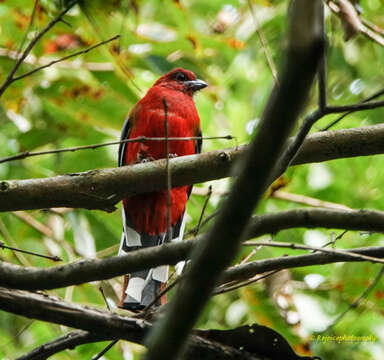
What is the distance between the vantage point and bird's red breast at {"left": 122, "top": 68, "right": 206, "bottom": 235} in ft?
15.9

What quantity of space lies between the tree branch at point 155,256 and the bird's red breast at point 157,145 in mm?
2213

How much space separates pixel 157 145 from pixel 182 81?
1414 millimetres

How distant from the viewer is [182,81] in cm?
609

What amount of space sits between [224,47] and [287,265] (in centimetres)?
386

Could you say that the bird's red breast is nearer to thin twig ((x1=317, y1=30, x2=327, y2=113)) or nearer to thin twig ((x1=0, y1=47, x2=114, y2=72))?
thin twig ((x1=0, y1=47, x2=114, y2=72))

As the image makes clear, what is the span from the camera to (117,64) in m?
5.06

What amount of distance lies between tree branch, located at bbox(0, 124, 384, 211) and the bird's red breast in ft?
3.87

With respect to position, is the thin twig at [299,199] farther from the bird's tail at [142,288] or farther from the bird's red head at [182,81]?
the bird's tail at [142,288]

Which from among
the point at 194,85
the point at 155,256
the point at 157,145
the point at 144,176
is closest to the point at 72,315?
the point at 155,256

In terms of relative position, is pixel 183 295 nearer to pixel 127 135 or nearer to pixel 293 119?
pixel 293 119

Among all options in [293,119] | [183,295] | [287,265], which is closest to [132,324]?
[287,265]

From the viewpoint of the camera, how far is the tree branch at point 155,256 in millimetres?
2188

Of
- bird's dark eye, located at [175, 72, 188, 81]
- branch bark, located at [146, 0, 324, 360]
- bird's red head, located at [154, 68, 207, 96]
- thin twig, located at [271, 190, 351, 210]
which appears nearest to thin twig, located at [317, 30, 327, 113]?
branch bark, located at [146, 0, 324, 360]

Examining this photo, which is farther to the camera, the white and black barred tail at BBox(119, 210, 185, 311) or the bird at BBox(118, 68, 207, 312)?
the bird at BBox(118, 68, 207, 312)
